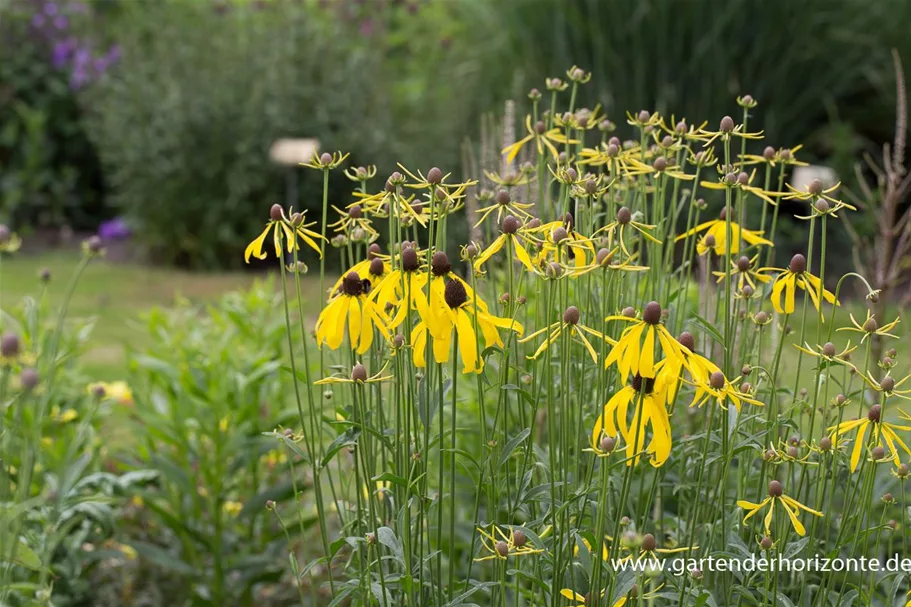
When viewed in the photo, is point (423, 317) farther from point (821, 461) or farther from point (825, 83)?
point (825, 83)

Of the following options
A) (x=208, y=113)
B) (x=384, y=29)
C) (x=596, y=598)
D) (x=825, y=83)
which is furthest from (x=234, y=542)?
(x=384, y=29)

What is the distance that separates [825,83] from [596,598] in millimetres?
4865

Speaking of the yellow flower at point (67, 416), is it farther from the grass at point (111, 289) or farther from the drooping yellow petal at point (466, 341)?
the grass at point (111, 289)

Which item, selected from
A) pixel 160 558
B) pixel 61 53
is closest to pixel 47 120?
pixel 61 53

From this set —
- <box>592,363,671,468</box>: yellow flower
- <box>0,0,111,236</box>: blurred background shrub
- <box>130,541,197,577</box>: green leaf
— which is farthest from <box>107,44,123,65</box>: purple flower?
<box>592,363,671,468</box>: yellow flower

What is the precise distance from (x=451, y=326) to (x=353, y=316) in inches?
5.2

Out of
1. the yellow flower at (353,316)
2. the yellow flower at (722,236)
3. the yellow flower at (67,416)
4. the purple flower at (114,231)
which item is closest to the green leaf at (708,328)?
the yellow flower at (722,236)

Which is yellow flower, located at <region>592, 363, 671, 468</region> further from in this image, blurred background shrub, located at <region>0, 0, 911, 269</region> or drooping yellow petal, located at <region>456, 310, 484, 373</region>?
blurred background shrub, located at <region>0, 0, 911, 269</region>

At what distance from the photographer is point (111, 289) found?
570cm

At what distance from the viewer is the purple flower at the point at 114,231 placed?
21.6 feet

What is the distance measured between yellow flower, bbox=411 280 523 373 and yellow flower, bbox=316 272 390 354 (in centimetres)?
6

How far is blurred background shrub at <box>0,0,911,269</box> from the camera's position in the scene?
532 cm

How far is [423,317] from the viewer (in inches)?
51.4

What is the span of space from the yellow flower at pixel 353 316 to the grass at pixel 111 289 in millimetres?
3191
